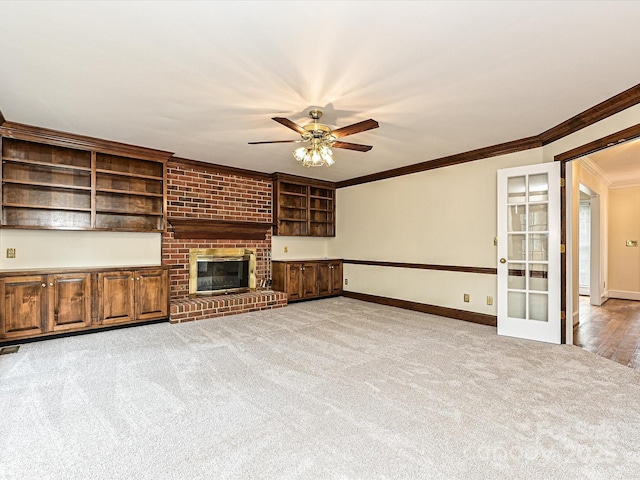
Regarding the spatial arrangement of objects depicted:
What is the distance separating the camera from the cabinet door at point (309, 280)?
20.6 feet

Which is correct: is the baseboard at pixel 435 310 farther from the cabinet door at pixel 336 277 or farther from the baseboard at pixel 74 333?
the baseboard at pixel 74 333

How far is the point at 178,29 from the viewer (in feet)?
6.76

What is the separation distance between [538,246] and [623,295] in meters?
4.64

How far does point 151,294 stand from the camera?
4.59 metres

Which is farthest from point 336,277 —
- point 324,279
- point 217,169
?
point 217,169

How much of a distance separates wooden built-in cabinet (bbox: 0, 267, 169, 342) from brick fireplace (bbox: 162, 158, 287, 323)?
0.42m

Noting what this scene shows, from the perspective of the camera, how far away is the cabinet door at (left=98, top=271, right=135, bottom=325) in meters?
4.22

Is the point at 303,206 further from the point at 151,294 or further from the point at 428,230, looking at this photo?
the point at 151,294

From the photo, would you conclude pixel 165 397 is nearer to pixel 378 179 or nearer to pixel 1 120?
pixel 1 120

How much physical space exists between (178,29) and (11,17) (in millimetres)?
931

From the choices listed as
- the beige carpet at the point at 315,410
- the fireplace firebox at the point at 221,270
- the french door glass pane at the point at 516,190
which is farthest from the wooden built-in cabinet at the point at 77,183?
the french door glass pane at the point at 516,190

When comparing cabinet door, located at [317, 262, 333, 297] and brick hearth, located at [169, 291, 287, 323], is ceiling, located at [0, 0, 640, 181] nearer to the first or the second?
brick hearth, located at [169, 291, 287, 323]

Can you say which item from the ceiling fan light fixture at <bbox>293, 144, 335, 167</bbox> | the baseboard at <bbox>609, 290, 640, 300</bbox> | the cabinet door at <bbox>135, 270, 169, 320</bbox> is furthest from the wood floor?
the cabinet door at <bbox>135, 270, 169, 320</bbox>

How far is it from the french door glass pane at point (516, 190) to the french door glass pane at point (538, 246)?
0.47 meters
